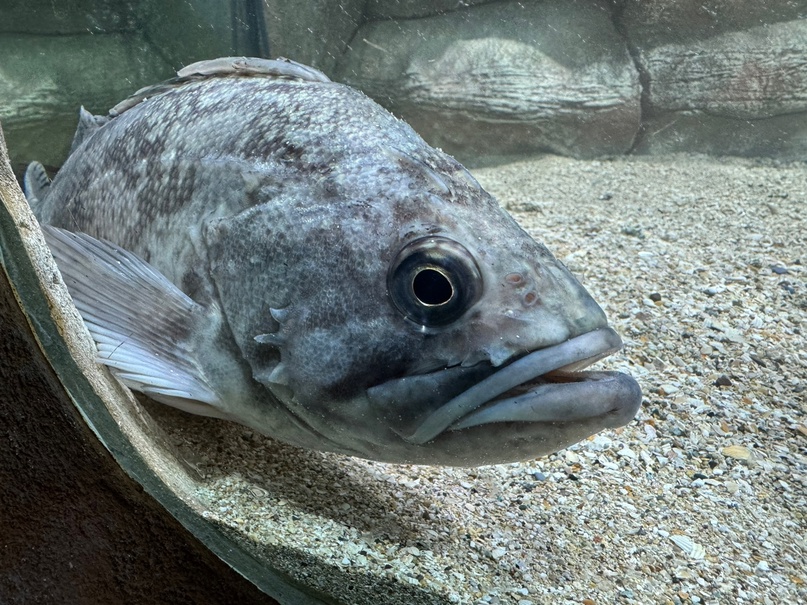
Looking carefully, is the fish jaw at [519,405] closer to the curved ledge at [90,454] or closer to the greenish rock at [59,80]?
the curved ledge at [90,454]

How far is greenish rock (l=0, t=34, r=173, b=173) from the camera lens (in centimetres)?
485

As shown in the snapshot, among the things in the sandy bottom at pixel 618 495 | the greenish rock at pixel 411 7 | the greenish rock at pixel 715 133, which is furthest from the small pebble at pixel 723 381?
the greenish rock at pixel 411 7

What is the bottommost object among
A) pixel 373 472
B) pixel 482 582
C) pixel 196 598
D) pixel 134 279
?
pixel 196 598

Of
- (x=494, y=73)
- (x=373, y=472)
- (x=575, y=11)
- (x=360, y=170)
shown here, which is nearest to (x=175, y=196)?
(x=360, y=170)

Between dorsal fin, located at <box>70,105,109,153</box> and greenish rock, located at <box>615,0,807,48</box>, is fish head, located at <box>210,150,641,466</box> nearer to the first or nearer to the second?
dorsal fin, located at <box>70,105,109,153</box>

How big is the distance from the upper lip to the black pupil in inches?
9.8

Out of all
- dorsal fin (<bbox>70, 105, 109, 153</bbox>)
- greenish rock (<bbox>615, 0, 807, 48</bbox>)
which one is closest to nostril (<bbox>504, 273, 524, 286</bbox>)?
dorsal fin (<bbox>70, 105, 109, 153</bbox>)

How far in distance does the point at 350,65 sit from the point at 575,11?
3472 millimetres

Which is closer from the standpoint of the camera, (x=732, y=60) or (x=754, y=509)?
(x=754, y=509)

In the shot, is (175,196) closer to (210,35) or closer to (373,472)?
(373,472)

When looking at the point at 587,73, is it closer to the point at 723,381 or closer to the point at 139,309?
the point at 723,381

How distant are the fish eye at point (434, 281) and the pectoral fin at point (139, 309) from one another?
728 mm

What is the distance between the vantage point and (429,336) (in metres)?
1.66

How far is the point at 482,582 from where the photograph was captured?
165cm
